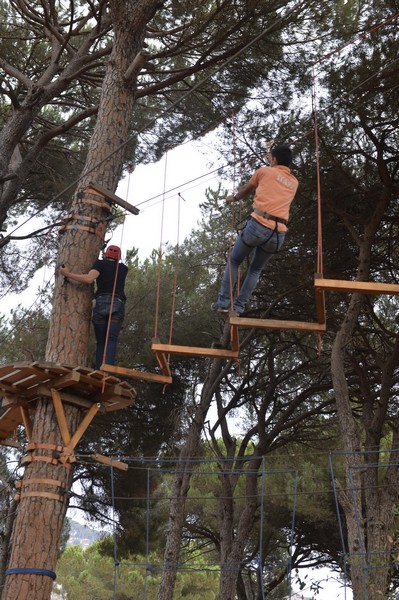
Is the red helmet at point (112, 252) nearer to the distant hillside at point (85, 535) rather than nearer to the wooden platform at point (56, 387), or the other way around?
the wooden platform at point (56, 387)

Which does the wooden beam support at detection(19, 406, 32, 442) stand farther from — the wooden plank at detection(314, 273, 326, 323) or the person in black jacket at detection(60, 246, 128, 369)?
the wooden plank at detection(314, 273, 326, 323)

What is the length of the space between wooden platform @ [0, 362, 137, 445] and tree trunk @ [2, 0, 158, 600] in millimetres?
106

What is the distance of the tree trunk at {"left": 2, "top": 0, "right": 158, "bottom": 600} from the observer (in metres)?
4.43

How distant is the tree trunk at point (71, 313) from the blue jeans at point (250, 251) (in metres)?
1.04

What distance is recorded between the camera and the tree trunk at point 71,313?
4430 millimetres

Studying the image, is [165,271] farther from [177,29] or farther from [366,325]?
[177,29]

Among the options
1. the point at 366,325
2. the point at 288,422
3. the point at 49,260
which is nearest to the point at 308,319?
the point at 366,325

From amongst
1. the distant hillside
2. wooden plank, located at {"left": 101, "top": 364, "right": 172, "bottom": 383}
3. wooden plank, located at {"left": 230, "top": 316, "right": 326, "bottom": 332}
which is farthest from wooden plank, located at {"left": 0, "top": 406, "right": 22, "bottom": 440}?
the distant hillside

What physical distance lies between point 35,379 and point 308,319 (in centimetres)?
619

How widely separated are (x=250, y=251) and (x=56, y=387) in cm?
154

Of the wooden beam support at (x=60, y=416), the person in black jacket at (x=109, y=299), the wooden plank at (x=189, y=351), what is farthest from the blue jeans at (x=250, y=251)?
the wooden beam support at (x=60, y=416)

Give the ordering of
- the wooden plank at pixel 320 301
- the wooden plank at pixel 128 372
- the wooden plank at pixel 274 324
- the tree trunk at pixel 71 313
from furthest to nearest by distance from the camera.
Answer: the wooden plank at pixel 128 372, the tree trunk at pixel 71 313, the wooden plank at pixel 274 324, the wooden plank at pixel 320 301

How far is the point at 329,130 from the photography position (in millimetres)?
8750

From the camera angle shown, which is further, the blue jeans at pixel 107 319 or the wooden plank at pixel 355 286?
the blue jeans at pixel 107 319
